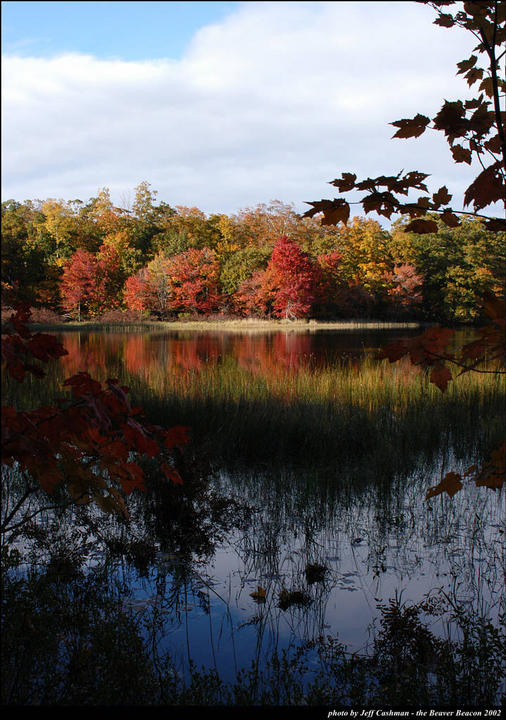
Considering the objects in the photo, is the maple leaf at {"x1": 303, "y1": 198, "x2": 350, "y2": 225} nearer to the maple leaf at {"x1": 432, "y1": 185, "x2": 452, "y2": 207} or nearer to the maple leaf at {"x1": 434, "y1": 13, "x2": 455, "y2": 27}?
the maple leaf at {"x1": 432, "y1": 185, "x2": 452, "y2": 207}

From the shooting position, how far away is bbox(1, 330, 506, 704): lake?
7.62 feet

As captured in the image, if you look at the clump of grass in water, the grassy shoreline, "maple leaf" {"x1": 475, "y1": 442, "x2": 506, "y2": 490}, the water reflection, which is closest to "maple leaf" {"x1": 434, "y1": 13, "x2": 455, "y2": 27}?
"maple leaf" {"x1": 475, "y1": 442, "x2": 506, "y2": 490}

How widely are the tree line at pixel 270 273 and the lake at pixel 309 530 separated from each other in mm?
26673

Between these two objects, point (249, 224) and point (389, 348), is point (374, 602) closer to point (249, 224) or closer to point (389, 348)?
Result: point (389, 348)

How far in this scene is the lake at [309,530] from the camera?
7.62 ft

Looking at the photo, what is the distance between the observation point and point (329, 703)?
1.75 meters

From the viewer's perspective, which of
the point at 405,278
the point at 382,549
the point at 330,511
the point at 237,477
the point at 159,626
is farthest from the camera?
the point at 405,278

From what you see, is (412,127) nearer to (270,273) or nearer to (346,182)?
(346,182)

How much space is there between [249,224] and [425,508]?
39065 millimetres

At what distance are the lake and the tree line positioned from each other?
26673 millimetres

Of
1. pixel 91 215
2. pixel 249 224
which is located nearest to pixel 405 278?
pixel 249 224

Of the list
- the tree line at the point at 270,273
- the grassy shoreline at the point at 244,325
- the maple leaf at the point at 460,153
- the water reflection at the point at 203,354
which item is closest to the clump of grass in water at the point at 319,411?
the maple leaf at the point at 460,153

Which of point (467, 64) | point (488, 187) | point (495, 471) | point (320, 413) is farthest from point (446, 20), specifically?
point (320, 413)

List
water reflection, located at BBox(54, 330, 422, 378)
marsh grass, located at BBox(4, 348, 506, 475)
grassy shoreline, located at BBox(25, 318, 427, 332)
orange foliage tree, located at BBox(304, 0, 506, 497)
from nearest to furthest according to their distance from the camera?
1. orange foliage tree, located at BBox(304, 0, 506, 497)
2. marsh grass, located at BBox(4, 348, 506, 475)
3. water reflection, located at BBox(54, 330, 422, 378)
4. grassy shoreline, located at BBox(25, 318, 427, 332)
